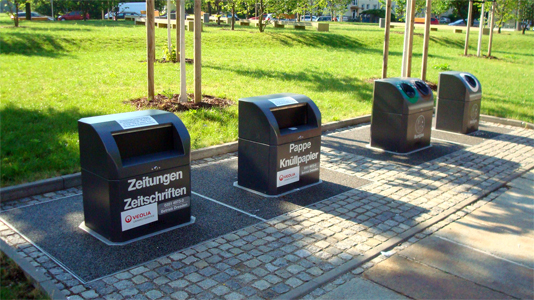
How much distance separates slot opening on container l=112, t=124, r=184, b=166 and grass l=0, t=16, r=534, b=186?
186 centimetres

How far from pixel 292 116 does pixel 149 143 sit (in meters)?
2.19

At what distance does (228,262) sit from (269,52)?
622 inches

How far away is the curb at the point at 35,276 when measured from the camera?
12.6 ft

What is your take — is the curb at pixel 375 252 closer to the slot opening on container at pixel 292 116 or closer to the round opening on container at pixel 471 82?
the slot opening on container at pixel 292 116

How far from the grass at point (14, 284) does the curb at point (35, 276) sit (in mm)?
33

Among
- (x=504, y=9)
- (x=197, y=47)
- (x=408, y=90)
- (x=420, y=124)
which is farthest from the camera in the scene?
(x=504, y=9)

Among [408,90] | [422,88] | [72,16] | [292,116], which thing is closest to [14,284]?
[292,116]

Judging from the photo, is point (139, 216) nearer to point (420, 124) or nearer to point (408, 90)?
point (408, 90)

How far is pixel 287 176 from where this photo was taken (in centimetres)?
629

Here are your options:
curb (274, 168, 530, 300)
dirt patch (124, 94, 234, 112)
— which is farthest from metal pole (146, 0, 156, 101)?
curb (274, 168, 530, 300)

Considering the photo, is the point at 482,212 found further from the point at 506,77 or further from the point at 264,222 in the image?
the point at 506,77

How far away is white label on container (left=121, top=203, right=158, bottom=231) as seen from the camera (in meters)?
4.76

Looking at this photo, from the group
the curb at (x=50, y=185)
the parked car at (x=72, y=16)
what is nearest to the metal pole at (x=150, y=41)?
the curb at (x=50, y=185)

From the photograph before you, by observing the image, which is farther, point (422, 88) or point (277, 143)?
point (422, 88)
